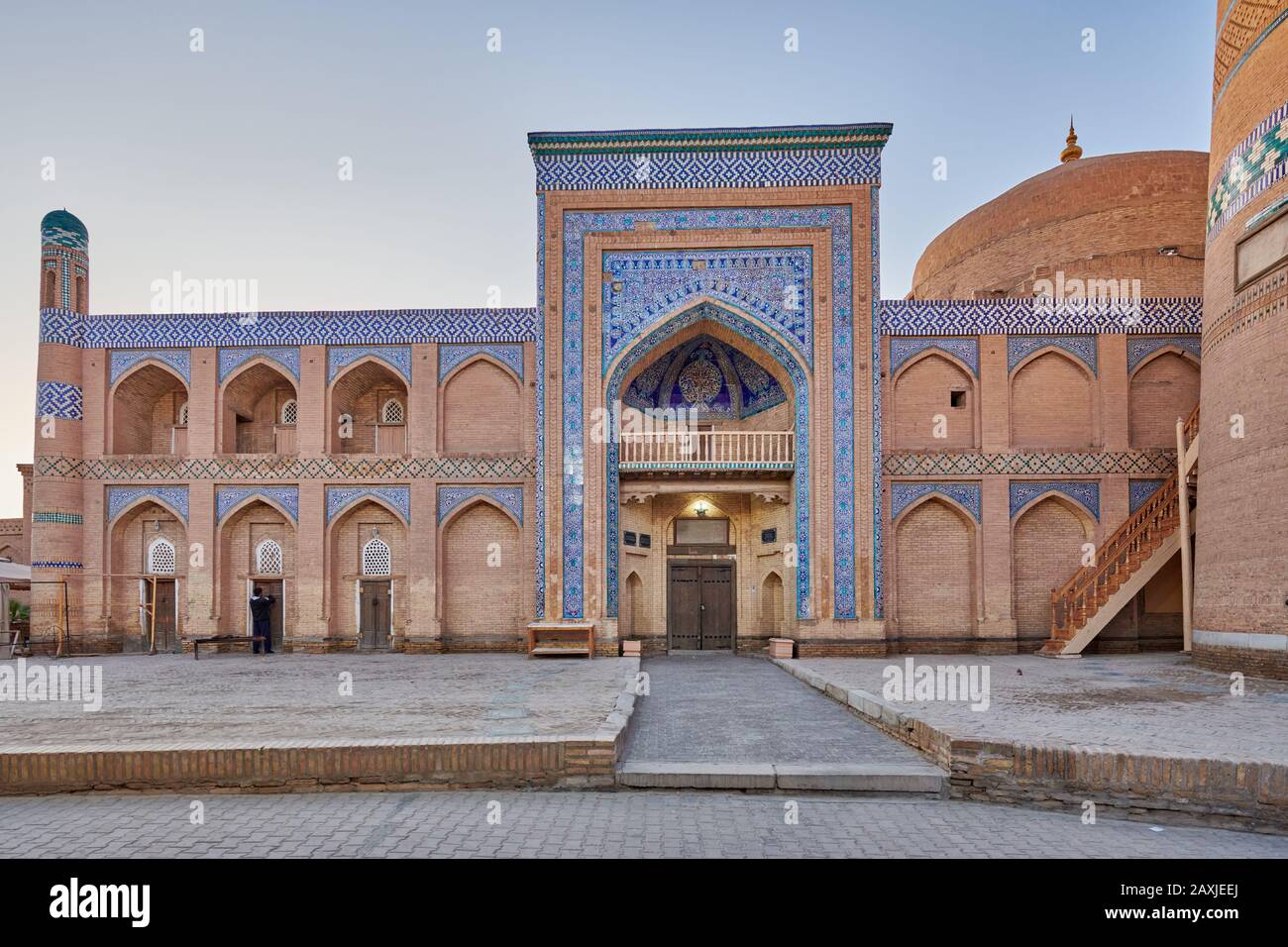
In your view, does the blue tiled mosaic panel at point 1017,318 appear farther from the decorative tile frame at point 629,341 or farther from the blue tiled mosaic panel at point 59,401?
the blue tiled mosaic panel at point 59,401

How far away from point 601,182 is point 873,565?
26.8 feet

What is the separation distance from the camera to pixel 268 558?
15023mm

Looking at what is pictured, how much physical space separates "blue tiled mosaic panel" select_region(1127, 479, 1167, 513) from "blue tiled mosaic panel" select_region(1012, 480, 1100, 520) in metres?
0.54

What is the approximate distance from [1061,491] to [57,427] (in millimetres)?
18285

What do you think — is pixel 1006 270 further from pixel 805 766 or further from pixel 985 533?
pixel 805 766

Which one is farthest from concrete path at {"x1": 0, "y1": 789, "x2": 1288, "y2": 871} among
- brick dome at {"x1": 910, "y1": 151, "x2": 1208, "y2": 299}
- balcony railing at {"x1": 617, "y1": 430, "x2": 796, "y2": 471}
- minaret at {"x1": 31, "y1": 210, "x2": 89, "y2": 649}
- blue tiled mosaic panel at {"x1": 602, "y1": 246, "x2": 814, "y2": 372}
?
brick dome at {"x1": 910, "y1": 151, "x2": 1208, "y2": 299}

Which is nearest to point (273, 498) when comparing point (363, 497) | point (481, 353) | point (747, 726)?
point (363, 497)

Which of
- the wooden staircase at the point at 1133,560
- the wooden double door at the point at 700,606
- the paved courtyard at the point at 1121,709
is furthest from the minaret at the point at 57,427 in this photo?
the wooden staircase at the point at 1133,560

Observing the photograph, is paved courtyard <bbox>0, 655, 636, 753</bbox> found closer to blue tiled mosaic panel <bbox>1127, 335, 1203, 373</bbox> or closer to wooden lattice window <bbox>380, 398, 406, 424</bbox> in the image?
wooden lattice window <bbox>380, 398, 406, 424</bbox>

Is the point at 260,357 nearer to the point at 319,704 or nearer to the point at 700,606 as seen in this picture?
the point at 319,704

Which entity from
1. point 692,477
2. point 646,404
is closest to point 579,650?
point 692,477

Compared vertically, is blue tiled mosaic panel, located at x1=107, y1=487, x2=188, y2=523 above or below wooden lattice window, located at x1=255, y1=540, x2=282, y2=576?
above

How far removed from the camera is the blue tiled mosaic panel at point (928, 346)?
14023 millimetres

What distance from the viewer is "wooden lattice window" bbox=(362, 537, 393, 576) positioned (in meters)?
14.8
